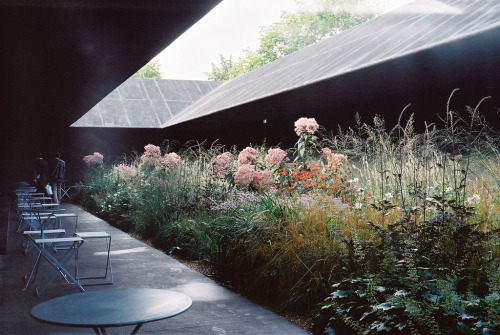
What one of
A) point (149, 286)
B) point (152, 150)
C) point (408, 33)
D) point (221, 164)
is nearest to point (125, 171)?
point (152, 150)

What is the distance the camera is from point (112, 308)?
8.64 ft

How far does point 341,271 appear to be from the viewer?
4266 mm

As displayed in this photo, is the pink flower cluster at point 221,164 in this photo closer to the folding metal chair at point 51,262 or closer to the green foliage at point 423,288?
the folding metal chair at point 51,262

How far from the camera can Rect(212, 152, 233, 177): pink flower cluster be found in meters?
8.52

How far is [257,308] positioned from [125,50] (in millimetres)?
3928

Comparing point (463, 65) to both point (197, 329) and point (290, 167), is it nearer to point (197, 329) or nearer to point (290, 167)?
point (290, 167)

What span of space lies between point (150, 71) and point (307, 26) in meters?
20.3

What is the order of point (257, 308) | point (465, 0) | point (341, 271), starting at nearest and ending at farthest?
point (341, 271)
point (257, 308)
point (465, 0)

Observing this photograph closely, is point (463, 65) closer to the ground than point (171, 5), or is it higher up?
closer to the ground

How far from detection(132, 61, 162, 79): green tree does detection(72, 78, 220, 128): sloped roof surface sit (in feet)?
95.5

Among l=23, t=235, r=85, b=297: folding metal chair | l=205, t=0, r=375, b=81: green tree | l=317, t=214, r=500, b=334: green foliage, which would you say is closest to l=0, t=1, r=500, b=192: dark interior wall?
l=23, t=235, r=85, b=297: folding metal chair

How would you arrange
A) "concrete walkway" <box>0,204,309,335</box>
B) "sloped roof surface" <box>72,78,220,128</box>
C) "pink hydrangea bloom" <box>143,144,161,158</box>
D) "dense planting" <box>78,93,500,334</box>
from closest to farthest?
"dense planting" <box>78,93,500,334</box> → "concrete walkway" <box>0,204,309,335</box> → "pink hydrangea bloom" <box>143,144,161,158</box> → "sloped roof surface" <box>72,78,220,128</box>

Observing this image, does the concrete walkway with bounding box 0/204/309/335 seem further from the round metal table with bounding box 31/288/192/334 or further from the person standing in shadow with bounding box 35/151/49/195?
the person standing in shadow with bounding box 35/151/49/195

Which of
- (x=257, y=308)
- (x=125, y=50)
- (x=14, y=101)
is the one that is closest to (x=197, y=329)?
(x=257, y=308)
